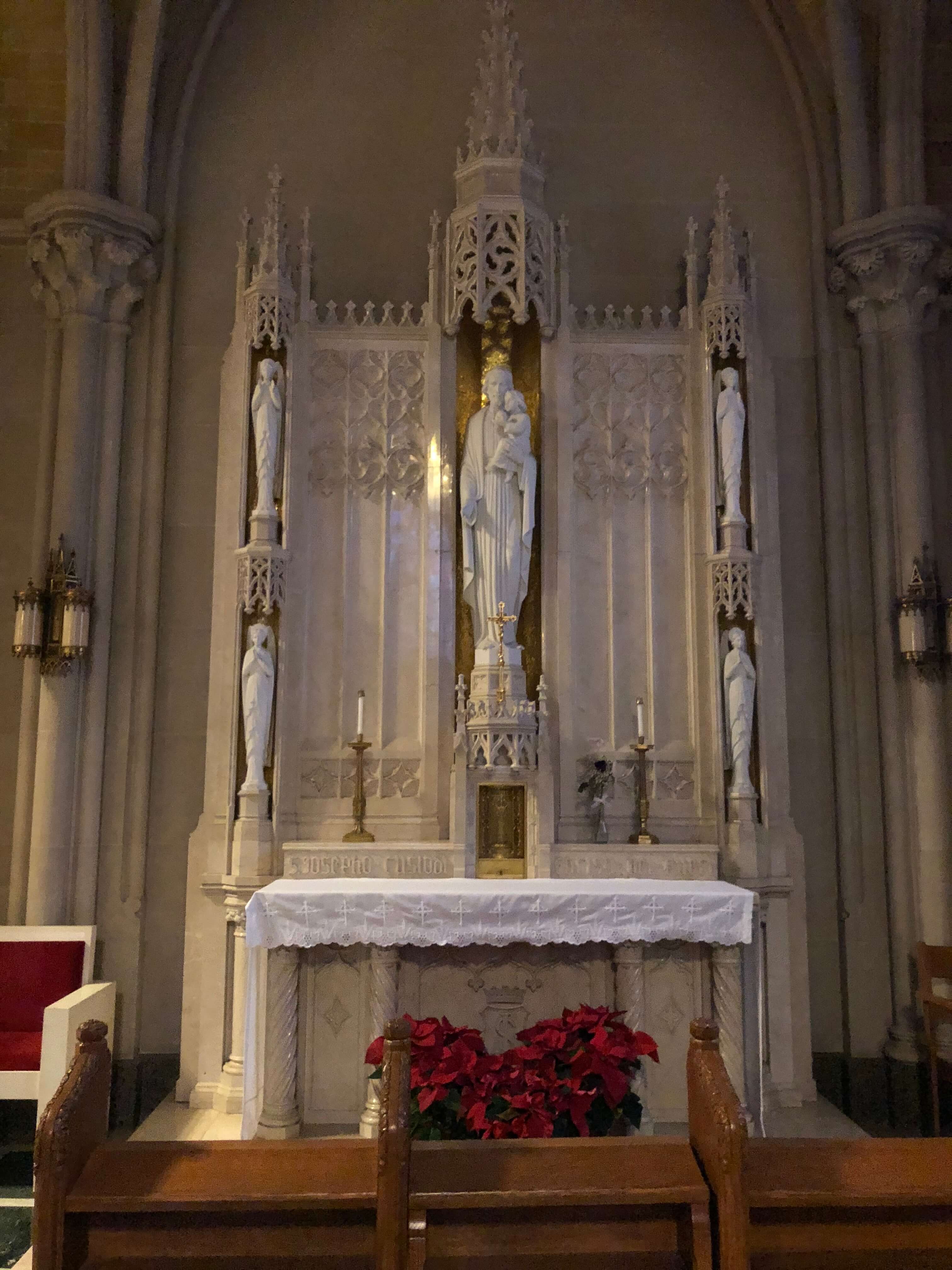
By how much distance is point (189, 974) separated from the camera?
6.88 m

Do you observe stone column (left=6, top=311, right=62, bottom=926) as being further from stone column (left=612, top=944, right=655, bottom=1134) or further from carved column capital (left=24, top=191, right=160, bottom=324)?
stone column (left=612, top=944, right=655, bottom=1134)

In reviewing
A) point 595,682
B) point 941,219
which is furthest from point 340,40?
point 595,682

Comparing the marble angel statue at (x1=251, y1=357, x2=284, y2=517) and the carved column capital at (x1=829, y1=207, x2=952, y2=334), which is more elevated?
the carved column capital at (x1=829, y1=207, x2=952, y2=334)

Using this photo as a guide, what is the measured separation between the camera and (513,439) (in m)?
7.18

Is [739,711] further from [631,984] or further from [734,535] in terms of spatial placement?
[631,984]

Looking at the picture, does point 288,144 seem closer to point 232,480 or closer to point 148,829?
point 232,480

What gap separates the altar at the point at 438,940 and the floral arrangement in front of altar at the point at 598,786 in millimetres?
842

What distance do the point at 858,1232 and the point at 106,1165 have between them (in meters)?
2.13

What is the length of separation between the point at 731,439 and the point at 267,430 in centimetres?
317

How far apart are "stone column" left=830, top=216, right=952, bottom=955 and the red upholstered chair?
517 cm

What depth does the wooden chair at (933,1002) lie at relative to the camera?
20.6ft

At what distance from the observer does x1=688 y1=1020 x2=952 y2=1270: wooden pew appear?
9.01 feet

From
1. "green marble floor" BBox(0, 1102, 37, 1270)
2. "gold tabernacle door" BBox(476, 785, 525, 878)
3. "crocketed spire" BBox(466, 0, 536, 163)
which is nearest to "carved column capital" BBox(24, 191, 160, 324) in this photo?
"crocketed spire" BBox(466, 0, 536, 163)

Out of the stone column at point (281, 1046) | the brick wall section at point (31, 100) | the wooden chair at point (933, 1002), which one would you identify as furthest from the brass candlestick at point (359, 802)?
the brick wall section at point (31, 100)
